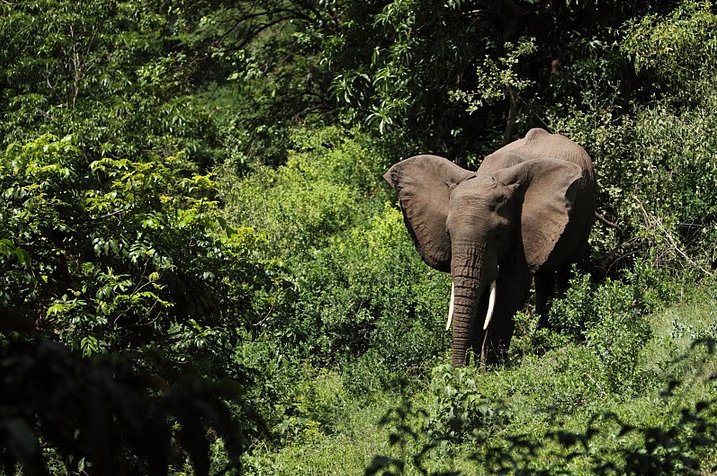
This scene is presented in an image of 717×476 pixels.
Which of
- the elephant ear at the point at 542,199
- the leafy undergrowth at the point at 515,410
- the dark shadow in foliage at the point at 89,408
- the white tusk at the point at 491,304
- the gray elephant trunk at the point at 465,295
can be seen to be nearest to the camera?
the dark shadow in foliage at the point at 89,408

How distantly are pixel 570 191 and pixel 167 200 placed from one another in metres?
3.45

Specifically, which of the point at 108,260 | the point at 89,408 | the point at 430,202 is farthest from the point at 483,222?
the point at 89,408

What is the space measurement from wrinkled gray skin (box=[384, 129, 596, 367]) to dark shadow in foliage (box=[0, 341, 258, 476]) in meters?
7.07

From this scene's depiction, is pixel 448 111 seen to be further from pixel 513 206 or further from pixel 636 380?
pixel 636 380

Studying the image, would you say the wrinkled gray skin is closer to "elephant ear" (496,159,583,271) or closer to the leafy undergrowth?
"elephant ear" (496,159,583,271)

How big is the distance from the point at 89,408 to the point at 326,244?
12.9 metres

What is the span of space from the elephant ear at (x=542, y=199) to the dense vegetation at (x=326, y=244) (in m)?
0.50

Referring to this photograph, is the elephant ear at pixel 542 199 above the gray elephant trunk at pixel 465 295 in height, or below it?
above

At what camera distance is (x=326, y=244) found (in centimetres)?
1545

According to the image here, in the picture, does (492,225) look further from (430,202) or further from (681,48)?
(681,48)

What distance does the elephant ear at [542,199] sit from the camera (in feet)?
34.4

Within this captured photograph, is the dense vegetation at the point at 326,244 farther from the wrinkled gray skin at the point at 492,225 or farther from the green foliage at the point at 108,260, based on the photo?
the wrinkled gray skin at the point at 492,225

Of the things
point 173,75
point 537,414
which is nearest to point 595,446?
point 537,414

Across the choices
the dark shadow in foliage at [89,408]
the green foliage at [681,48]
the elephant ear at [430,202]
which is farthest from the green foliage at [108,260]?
the green foliage at [681,48]
